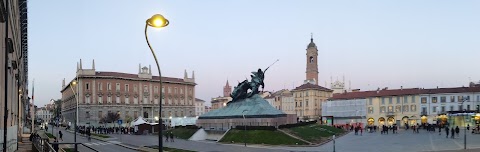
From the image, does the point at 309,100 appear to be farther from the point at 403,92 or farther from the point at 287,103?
the point at 403,92

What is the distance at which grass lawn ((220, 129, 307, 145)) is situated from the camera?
151ft

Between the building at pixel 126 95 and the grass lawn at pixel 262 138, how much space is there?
67491 millimetres

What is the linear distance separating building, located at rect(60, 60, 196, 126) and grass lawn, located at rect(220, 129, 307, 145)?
67491mm

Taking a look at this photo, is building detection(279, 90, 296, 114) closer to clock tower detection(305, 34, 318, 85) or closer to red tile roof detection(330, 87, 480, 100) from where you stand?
clock tower detection(305, 34, 318, 85)

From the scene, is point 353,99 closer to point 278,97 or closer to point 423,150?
point 278,97

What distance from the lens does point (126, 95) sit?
423 ft

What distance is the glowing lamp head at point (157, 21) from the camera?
12.6 metres

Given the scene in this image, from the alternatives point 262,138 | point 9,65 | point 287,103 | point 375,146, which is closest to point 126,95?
point 287,103

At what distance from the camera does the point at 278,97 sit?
530 ft

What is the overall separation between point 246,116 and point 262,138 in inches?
469

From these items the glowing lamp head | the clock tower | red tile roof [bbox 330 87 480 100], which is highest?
the clock tower

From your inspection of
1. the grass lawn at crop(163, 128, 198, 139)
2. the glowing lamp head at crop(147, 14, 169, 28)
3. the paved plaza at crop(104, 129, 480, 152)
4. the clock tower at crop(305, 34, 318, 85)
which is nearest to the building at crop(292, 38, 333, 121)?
the clock tower at crop(305, 34, 318, 85)

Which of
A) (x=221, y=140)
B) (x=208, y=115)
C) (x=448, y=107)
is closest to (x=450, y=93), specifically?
(x=448, y=107)

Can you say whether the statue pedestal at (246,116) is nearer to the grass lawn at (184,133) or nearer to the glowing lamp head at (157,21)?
the grass lawn at (184,133)
